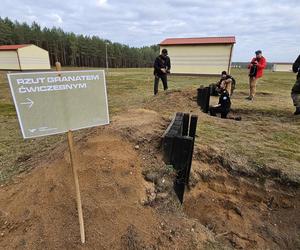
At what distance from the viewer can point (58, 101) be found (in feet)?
5.33

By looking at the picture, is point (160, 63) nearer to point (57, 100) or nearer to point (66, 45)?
point (57, 100)

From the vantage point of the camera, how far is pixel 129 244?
1.93 m

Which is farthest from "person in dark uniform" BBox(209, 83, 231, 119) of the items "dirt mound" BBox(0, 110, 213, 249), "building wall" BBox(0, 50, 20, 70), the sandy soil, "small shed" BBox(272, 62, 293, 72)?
"small shed" BBox(272, 62, 293, 72)

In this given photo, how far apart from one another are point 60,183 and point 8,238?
2.13ft

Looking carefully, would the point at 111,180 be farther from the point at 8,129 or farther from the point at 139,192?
the point at 8,129

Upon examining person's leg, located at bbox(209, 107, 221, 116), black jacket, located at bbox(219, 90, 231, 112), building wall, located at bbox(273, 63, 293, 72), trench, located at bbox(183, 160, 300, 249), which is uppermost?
black jacket, located at bbox(219, 90, 231, 112)

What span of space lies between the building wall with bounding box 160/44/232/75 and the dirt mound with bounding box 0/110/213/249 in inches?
782

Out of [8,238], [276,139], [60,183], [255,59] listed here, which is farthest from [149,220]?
[255,59]

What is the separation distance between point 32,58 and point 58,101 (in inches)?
1417

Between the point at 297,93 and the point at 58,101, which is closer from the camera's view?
the point at 58,101

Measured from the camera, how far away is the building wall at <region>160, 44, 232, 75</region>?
20.2 meters

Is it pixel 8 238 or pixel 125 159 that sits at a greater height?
pixel 125 159

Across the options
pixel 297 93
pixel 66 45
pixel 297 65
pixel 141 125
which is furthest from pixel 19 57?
pixel 297 93

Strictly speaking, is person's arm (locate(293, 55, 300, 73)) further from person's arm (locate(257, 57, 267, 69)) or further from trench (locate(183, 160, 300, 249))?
trench (locate(183, 160, 300, 249))
